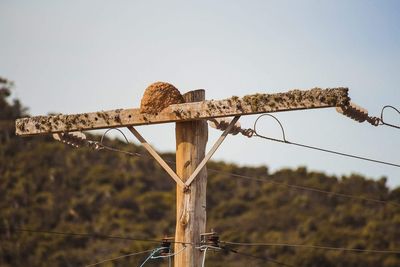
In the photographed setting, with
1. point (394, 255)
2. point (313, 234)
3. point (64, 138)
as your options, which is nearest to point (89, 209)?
point (313, 234)

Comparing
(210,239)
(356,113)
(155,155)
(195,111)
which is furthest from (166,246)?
(356,113)

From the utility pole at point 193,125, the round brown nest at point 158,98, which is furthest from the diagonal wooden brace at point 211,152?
the round brown nest at point 158,98

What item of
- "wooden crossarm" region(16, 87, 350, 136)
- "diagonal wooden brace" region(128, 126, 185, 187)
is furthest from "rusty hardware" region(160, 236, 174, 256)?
"wooden crossarm" region(16, 87, 350, 136)

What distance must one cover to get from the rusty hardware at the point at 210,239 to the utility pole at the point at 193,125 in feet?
0.16

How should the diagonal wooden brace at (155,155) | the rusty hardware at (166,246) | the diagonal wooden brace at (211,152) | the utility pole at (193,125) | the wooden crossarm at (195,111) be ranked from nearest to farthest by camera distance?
the wooden crossarm at (195,111) → the utility pole at (193,125) → the diagonal wooden brace at (211,152) → the diagonal wooden brace at (155,155) → the rusty hardware at (166,246)

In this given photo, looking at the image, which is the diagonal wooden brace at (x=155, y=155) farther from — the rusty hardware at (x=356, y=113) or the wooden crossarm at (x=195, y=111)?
the rusty hardware at (x=356, y=113)

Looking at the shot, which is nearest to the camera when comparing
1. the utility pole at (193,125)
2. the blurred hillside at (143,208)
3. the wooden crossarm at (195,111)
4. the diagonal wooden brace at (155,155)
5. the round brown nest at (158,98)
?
the wooden crossarm at (195,111)

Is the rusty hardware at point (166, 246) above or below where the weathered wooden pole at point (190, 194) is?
below

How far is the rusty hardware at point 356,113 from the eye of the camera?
36.9 ft

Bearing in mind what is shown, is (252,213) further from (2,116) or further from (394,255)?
(2,116)

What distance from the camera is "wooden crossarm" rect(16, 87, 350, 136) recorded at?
11.2 metres

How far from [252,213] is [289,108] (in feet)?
131

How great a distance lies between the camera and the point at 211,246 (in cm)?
1180

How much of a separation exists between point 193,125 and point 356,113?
1607 mm
